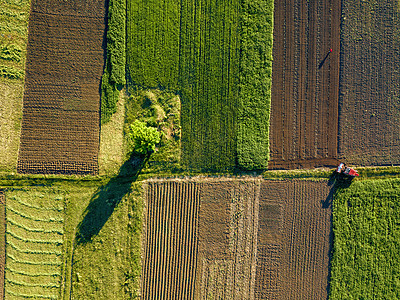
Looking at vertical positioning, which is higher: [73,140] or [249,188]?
[73,140]

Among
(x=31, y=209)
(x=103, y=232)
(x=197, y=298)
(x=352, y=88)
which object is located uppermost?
(x=352, y=88)

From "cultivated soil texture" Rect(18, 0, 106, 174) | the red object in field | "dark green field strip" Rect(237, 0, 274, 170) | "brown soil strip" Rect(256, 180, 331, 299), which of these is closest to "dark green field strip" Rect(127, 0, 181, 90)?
"cultivated soil texture" Rect(18, 0, 106, 174)

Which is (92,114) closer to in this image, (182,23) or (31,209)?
(31,209)

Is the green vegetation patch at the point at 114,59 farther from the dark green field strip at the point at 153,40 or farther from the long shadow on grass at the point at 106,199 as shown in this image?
the long shadow on grass at the point at 106,199

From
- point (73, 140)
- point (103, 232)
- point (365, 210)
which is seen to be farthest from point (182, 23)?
point (365, 210)

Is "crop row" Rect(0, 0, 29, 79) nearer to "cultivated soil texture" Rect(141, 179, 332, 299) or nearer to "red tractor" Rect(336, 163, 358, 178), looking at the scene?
"cultivated soil texture" Rect(141, 179, 332, 299)

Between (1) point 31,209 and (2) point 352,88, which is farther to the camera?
(2) point 352,88
